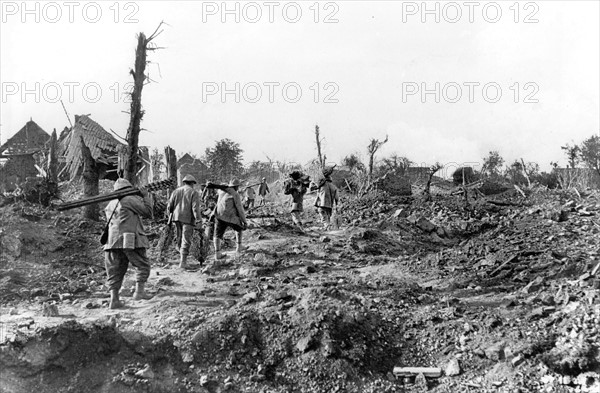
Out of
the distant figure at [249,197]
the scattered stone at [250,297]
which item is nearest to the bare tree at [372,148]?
the distant figure at [249,197]

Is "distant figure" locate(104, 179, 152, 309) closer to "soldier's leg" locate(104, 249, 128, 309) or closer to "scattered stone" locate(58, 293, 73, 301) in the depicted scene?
"soldier's leg" locate(104, 249, 128, 309)

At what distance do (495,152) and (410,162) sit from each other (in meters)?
15.2

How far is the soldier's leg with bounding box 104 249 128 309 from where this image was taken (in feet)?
20.3

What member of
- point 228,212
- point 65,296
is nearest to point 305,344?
point 65,296

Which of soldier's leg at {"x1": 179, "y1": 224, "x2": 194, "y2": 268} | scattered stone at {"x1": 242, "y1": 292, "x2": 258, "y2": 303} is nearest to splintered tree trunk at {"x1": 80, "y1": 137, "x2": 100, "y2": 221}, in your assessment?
soldier's leg at {"x1": 179, "y1": 224, "x2": 194, "y2": 268}

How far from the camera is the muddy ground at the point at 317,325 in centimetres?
477

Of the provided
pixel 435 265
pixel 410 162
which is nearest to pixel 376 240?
pixel 435 265

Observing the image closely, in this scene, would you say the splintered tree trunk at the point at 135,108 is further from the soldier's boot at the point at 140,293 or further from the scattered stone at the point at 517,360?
the scattered stone at the point at 517,360

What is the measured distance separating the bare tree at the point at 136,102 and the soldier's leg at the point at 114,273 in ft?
12.9

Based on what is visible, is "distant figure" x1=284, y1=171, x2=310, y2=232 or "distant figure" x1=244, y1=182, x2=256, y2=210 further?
"distant figure" x1=244, y1=182, x2=256, y2=210

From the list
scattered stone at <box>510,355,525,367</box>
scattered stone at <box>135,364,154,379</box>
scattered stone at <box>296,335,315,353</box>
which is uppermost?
scattered stone at <box>296,335,315,353</box>

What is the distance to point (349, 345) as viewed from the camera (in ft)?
17.1

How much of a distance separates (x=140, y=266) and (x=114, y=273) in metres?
0.32

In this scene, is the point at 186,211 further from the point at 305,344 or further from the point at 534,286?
the point at 534,286
